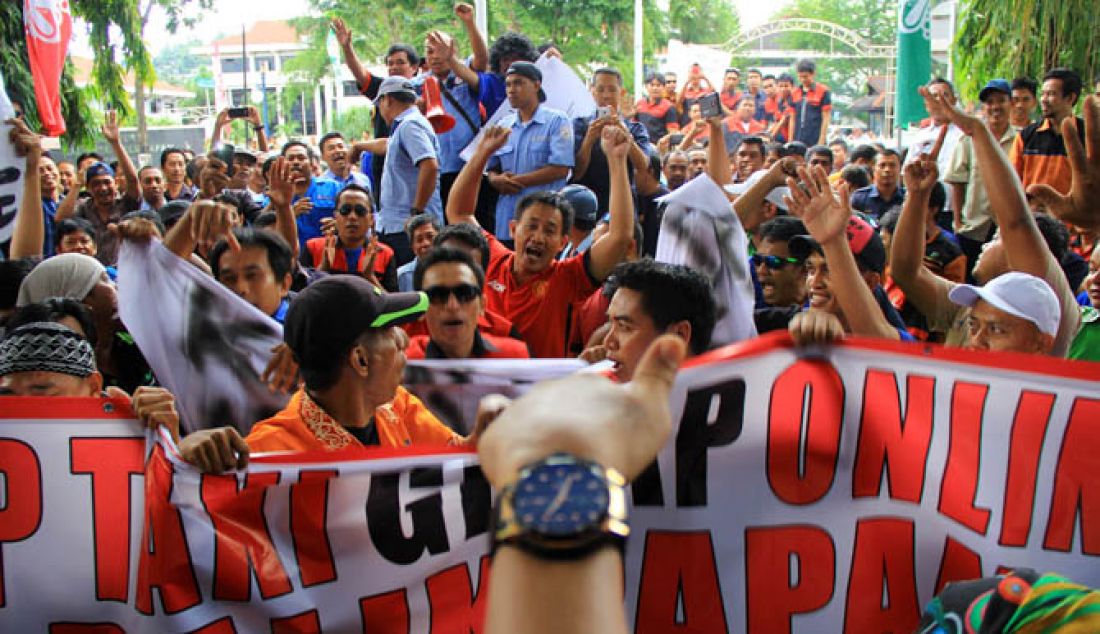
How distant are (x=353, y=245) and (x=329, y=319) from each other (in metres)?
3.41

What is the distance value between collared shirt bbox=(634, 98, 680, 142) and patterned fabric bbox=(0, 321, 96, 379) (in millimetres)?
11022

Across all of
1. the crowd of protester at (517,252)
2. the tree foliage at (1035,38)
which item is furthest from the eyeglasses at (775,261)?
the tree foliage at (1035,38)

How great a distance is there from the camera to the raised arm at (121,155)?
845 cm

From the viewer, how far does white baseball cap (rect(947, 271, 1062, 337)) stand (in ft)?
10.5

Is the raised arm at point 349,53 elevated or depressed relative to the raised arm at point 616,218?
elevated

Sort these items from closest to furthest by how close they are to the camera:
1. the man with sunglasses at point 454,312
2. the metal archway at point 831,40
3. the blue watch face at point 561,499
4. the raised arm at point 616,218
A: the blue watch face at point 561,499 < the man with sunglasses at point 454,312 < the raised arm at point 616,218 < the metal archway at point 831,40

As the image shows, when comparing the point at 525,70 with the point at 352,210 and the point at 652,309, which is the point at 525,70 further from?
Result: the point at 652,309

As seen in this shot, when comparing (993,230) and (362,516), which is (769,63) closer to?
(993,230)

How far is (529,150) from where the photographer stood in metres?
6.75

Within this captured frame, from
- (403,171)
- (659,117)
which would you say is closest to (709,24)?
(659,117)

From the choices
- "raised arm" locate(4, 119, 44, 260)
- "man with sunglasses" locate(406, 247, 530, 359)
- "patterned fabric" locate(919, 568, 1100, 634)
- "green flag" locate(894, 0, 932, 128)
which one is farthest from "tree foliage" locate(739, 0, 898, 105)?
"patterned fabric" locate(919, 568, 1100, 634)

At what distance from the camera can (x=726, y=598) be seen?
250cm

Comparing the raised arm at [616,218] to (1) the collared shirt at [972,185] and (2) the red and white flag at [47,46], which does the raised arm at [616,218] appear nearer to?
(1) the collared shirt at [972,185]

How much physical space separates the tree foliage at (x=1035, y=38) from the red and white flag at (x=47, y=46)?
7.81 m
